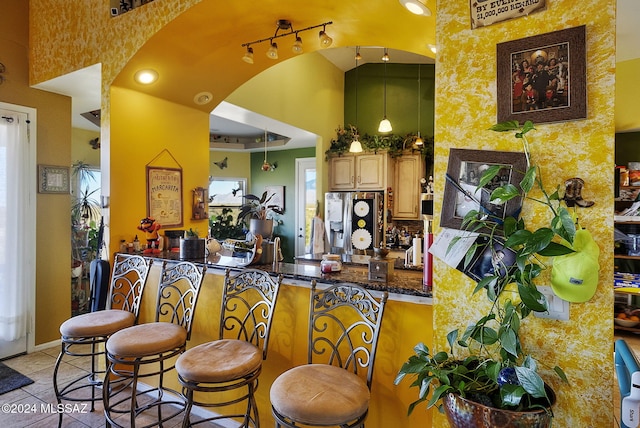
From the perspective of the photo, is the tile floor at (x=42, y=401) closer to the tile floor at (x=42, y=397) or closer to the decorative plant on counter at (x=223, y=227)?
the tile floor at (x=42, y=397)

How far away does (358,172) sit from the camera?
5609 millimetres

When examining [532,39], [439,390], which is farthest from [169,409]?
[532,39]

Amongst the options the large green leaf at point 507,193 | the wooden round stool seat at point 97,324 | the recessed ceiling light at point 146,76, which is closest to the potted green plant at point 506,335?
the large green leaf at point 507,193

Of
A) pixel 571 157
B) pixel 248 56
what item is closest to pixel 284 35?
pixel 248 56

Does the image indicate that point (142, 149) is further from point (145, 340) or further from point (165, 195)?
point (145, 340)

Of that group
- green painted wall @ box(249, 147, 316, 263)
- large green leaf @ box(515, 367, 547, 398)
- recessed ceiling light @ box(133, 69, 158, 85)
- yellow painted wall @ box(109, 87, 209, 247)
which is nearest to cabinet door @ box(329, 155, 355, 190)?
green painted wall @ box(249, 147, 316, 263)

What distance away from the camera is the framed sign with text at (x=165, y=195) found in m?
3.12

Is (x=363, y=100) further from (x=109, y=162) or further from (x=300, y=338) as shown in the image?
(x=300, y=338)

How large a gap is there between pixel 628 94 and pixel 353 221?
141 inches

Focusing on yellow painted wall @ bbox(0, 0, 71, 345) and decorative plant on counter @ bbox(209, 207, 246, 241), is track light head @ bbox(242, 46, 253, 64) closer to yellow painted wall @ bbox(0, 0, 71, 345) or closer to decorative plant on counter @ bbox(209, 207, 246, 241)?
yellow painted wall @ bbox(0, 0, 71, 345)

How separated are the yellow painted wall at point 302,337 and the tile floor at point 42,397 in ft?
1.83

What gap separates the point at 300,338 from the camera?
2.09 m

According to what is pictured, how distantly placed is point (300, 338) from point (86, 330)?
4.28 ft

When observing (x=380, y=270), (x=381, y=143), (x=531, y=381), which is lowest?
(x=531, y=381)
